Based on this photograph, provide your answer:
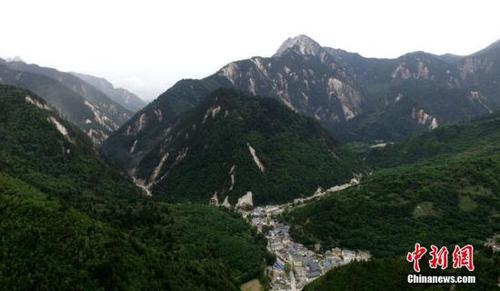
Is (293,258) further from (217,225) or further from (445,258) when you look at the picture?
(445,258)

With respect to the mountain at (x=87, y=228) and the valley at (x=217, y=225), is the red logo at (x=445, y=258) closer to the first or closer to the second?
the valley at (x=217, y=225)

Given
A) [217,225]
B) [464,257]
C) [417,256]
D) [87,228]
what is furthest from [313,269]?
[87,228]

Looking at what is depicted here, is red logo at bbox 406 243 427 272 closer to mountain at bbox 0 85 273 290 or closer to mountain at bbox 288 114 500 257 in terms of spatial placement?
mountain at bbox 288 114 500 257

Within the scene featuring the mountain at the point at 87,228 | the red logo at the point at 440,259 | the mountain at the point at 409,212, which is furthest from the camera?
the mountain at the point at 409,212

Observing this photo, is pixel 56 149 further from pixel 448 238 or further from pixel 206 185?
pixel 448 238

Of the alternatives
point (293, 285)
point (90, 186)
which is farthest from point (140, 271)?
point (90, 186)

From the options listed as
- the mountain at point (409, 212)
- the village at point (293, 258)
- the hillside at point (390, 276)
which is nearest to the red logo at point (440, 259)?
the hillside at point (390, 276)

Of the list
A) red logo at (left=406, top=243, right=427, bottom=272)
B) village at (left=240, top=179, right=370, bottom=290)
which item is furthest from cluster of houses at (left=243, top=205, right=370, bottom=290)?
red logo at (left=406, top=243, right=427, bottom=272)
